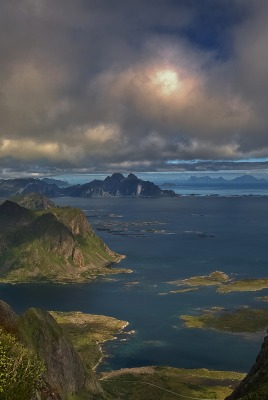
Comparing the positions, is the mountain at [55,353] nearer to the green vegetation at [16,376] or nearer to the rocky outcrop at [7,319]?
the rocky outcrop at [7,319]

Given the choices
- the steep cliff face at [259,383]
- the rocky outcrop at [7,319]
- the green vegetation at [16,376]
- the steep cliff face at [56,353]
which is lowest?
the steep cliff face at [56,353]

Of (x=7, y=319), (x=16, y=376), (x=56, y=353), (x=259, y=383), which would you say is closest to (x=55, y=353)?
(x=56, y=353)

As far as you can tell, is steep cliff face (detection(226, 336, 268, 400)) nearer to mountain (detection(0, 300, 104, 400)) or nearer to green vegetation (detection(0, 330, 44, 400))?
green vegetation (detection(0, 330, 44, 400))

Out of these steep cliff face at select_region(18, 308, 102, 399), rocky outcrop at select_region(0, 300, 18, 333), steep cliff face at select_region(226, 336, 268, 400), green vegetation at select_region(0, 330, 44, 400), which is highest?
green vegetation at select_region(0, 330, 44, 400)

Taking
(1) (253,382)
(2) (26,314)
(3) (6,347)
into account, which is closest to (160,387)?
(2) (26,314)

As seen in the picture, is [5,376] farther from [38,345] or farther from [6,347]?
[38,345]

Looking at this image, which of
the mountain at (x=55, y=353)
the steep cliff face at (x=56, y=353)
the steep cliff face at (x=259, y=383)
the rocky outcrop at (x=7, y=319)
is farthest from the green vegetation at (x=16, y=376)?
the steep cliff face at (x=56, y=353)

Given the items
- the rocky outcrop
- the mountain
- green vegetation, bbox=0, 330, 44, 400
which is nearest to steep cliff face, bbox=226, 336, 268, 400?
green vegetation, bbox=0, 330, 44, 400

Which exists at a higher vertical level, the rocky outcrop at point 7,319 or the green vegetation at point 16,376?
the green vegetation at point 16,376
